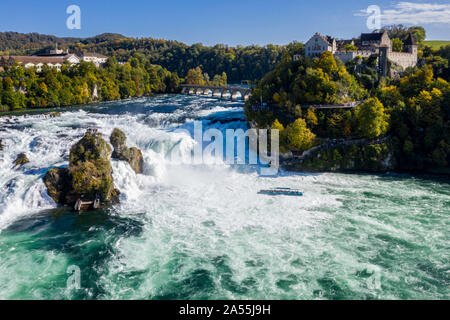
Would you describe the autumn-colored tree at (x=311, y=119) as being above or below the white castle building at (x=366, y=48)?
below

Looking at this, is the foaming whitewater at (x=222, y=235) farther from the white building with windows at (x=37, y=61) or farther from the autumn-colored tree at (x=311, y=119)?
the white building with windows at (x=37, y=61)

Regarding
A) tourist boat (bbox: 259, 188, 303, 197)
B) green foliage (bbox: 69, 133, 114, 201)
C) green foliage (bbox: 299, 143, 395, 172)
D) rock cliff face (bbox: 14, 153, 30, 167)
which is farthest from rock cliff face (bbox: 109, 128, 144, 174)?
green foliage (bbox: 299, 143, 395, 172)

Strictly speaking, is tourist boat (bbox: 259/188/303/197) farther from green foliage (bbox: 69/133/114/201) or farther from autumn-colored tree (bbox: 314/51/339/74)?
autumn-colored tree (bbox: 314/51/339/74)

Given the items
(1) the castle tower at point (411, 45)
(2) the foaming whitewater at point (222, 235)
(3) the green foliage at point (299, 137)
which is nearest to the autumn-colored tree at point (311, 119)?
(3) the green foliage at point (299, 137)

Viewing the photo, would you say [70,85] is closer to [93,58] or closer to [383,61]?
[93,58]

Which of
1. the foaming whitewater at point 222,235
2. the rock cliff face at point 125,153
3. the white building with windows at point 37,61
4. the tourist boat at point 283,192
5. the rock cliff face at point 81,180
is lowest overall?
the foaming whitewater at point 222,235

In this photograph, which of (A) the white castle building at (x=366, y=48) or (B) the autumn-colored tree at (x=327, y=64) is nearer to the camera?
(B) the autumn-colored tree at (x=327, y=64)
